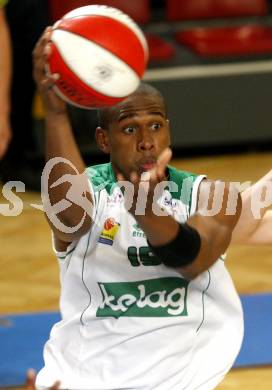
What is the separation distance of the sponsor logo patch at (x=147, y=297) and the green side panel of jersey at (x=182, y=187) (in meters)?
0.21

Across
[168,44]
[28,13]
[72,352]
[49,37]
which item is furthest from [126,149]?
[168,44]

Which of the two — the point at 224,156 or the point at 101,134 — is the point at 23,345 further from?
the point at 224,156

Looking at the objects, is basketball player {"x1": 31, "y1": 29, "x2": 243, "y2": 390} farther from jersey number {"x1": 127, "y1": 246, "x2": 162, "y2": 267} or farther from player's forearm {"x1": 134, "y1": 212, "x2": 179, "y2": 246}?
player's forearm {"x1": 134, "y1": 212, "x2": 179, "y2": 246}

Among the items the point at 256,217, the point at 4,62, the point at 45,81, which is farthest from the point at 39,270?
the point at 45,81

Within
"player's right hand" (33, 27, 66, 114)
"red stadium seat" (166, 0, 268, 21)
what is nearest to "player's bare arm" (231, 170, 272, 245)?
"player's right hand" (33, 27, 66, 114)

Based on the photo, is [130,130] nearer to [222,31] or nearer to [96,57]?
[96,57]

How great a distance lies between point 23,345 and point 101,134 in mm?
1559

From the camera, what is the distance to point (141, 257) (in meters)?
2.40

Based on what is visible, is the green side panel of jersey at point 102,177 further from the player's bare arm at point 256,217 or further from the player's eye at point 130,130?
the player's bare arm at point 256,217

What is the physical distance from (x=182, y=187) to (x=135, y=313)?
0.34 m

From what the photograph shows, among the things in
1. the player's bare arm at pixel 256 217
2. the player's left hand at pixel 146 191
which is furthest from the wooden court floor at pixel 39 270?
the player's left hand at pixel 146 191

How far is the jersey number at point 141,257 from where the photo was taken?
239cm

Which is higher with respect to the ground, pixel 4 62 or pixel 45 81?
pixel 45 81

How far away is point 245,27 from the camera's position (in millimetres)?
6988
